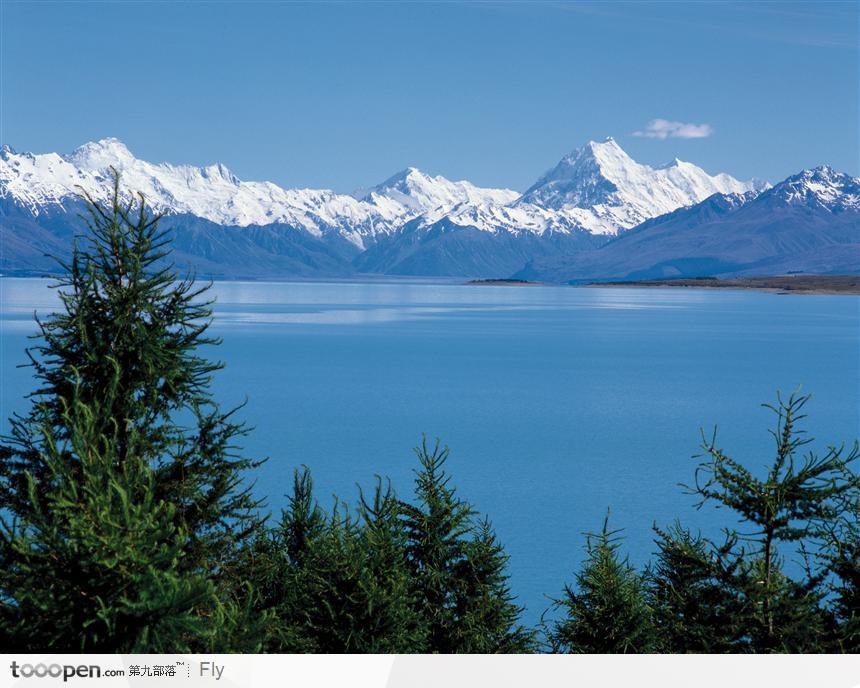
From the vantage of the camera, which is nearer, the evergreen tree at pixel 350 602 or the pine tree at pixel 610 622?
the evergreen tree at pixel 350 602

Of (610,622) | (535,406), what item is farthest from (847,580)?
(535,406)

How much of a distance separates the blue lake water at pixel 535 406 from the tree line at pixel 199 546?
1271 cm

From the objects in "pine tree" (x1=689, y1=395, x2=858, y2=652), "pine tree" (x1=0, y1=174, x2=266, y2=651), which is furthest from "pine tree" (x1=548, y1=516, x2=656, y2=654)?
"pine tree" (x1=0, y1=174, x2=266, y2=651)

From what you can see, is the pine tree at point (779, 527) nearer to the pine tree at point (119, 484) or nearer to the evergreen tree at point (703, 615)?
the evergreen tree at point (703, 615)

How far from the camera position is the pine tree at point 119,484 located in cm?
756

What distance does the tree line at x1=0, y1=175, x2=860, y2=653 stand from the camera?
7.67 m

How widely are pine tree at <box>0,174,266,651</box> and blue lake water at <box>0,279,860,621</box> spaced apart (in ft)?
67.1

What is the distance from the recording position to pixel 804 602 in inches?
449

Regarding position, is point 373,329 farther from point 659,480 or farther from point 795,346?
point 659,480
